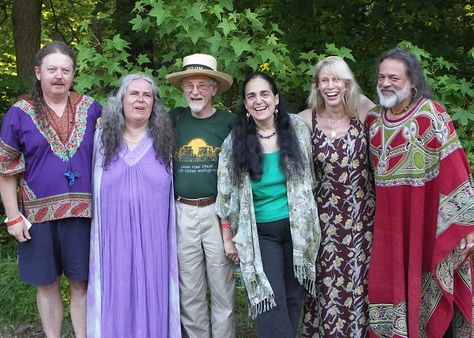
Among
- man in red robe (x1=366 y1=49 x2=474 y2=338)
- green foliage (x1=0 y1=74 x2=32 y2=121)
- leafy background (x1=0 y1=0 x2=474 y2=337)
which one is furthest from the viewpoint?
green foliage (x1=0 y1=74 x2=32 y2=121)

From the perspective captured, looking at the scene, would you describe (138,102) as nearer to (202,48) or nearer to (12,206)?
(202,48)

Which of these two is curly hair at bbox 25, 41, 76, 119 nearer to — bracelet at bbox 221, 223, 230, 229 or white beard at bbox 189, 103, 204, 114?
white beard at bbox 189, 103, 204, 114

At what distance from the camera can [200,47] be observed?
4414mm

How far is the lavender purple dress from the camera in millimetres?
3834

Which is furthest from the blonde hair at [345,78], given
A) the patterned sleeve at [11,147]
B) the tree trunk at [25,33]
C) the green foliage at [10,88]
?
the tree trunk at [25,33]

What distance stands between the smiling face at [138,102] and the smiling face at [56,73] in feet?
1.27

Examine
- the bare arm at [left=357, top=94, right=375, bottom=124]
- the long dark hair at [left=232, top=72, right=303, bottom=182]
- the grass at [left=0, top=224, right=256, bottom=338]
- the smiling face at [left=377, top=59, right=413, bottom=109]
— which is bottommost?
the grass at [left=0, top=224, right=256, bottom=338]

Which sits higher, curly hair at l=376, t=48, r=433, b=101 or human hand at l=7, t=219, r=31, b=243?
curly hair at l=376, t=48, r=433, b=101

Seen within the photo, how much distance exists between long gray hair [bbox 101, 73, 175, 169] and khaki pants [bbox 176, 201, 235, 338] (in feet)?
1.29

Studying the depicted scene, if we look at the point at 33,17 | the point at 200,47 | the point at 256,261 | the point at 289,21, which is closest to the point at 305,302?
the point at 256,261

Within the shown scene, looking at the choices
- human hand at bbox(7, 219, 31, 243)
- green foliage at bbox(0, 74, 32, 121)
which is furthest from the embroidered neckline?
green foliage at bbox(0, 74, 32, 121)

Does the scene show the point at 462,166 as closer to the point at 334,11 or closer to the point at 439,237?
the point at 439,237

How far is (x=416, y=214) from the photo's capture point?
361 centimetres

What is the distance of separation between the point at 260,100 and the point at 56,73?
51.6 inches
